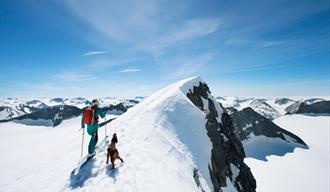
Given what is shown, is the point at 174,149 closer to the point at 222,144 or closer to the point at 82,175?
the point at 82,175

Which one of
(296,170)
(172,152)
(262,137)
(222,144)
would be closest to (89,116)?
(172,152)

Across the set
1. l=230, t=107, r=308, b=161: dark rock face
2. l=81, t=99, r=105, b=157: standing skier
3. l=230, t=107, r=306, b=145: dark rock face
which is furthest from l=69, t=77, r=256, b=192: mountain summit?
l=230, t=107, r=306, b=145: dark rock face

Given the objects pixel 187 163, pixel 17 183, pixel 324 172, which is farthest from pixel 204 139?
pixel 324 172

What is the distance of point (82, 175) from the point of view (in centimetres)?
1228

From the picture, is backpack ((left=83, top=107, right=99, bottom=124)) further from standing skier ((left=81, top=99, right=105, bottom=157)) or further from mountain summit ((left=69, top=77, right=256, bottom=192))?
mountain summit ((left=69, top=77, right=256, bottom=192))

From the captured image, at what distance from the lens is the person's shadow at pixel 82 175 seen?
38.0 feet

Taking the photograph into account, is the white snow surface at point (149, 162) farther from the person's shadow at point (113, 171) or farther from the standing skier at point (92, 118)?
the standing skier at point (92, 118)

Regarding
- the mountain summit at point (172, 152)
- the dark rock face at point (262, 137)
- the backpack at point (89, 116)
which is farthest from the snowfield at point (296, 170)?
the backpack at point (89, 116)

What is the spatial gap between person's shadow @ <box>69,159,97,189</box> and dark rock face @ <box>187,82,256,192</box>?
590 inches

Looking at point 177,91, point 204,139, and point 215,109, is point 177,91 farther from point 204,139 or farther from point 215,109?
point 215,109

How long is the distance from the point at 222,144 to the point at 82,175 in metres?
22.0

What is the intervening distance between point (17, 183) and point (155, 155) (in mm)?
10979

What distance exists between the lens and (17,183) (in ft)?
50.9

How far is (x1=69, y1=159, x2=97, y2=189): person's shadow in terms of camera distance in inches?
456
